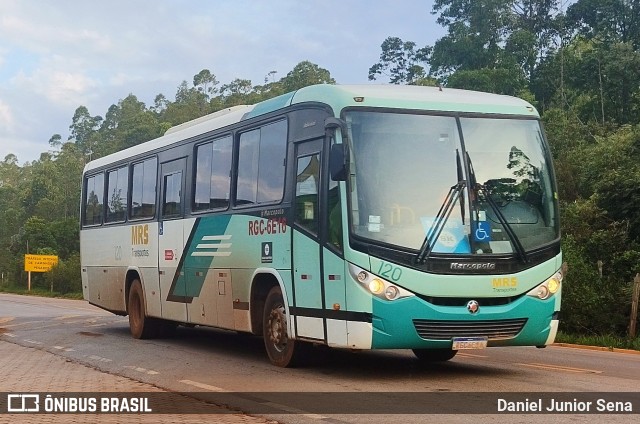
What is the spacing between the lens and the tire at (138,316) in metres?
20.2

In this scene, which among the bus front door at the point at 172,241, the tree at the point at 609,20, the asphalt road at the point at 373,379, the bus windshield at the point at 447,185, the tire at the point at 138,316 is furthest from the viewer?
the tree at the point at 609,20

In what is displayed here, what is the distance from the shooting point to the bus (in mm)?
11930

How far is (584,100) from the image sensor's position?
62.7 meters

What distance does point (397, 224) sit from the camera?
39.5 ft

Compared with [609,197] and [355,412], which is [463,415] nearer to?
[355,412]

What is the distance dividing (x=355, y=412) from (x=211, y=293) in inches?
270

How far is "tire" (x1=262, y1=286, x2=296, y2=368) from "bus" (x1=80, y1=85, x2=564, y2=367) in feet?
0.09

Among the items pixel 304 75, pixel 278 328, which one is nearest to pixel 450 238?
pixel 278 328

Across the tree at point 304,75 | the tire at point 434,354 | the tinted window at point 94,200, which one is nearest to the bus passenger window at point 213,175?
the tire at point 434,354

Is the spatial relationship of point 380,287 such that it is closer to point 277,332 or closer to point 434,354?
point 277,332

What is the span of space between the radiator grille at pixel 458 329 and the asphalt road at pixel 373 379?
1.83 feet

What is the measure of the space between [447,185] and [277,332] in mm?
3203

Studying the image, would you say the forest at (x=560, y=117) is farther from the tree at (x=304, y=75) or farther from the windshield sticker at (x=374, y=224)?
the windshield sticker at (x=374, y=224)

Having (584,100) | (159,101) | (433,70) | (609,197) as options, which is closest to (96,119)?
(159,101)
